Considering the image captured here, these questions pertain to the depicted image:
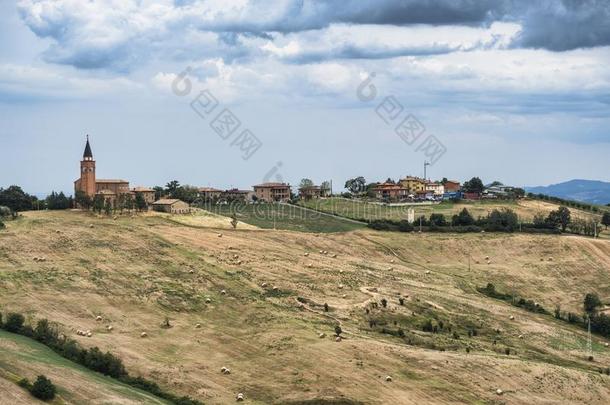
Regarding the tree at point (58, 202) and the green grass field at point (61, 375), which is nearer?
the green grass field at point (61, 375)

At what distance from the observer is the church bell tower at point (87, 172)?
502ft

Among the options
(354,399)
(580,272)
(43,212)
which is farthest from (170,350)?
(580,272)

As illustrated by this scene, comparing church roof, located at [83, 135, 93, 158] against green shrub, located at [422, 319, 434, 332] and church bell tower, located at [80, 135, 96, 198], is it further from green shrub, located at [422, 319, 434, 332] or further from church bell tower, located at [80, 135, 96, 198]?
green shrub, located at [422, 319, 434, 332]

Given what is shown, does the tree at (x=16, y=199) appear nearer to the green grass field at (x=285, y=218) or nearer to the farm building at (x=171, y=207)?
the farm building at (x=171, y=207)

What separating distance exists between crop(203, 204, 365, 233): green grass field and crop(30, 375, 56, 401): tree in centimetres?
8968

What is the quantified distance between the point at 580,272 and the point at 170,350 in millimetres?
79382

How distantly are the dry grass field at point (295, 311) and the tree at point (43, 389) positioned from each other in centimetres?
124

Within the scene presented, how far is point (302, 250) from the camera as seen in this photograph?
12650 cm

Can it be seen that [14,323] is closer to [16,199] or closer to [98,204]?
[98,204]

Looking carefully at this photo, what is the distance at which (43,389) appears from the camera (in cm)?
5716

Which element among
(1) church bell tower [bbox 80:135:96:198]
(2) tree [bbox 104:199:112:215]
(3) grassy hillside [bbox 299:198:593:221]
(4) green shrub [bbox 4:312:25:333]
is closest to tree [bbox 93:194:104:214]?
(2) tree [bbox 104:199:112:215]

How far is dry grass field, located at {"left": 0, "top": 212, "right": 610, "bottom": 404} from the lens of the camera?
72.7 metres

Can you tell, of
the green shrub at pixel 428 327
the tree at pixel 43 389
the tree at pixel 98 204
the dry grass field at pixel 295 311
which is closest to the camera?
the tree at pixel 43 389

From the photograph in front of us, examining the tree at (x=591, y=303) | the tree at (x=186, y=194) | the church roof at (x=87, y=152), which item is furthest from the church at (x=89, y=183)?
the tree at (x=591, y=303)
